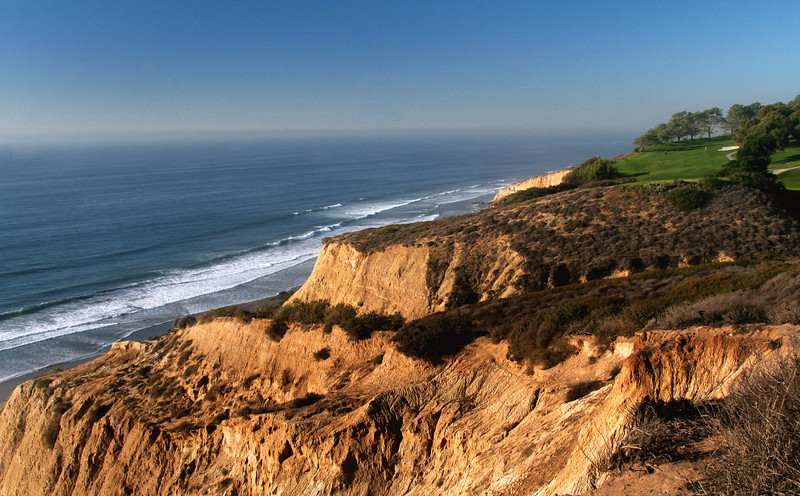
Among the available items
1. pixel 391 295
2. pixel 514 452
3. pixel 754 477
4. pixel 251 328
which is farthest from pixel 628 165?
pixel 754 477

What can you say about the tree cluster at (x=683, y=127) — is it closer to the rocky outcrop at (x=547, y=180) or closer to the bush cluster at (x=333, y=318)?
the rocky outcrop at (x=547, y=180)

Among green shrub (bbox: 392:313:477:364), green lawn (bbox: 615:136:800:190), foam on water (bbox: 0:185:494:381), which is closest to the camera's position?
green shrub (bbox: 392:313:477:364)

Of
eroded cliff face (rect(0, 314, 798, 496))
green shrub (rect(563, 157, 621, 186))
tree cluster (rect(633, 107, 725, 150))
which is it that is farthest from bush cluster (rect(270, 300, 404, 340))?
tree cluster (rect(633, 107, 725, 150))

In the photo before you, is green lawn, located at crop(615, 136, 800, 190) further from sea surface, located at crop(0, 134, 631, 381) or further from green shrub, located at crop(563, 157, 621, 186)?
sea surface, located at crop(0, 134, 631, 381)

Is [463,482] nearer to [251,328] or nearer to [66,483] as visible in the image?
[251,328]

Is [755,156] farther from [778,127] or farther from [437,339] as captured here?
[437,339]

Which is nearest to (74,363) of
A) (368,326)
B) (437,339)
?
(368,326)
